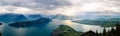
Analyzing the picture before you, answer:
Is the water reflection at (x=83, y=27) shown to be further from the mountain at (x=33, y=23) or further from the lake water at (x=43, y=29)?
the mountain at (x=33, y=23)

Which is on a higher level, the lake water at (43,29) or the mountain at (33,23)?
the mountain at (33,23)

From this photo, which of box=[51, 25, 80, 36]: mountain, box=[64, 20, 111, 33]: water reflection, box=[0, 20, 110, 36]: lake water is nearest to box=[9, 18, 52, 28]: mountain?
box=[0, 20, 110, 36]: lake water

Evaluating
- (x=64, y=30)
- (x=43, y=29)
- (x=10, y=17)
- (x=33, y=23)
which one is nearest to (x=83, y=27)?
(x=64, y=30)

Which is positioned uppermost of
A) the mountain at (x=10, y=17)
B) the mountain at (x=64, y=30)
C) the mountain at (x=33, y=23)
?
the mountain at (x=10, y=17)

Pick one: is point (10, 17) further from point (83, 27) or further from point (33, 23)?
point (83, 27)

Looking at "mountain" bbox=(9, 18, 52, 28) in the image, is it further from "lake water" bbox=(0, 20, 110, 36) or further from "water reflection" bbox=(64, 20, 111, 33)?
"water reflection" bbox=(64, 20, 111, 33)

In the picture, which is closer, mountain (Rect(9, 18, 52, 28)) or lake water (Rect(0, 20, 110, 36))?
lake water (Rect(0, 20, 110, 36))

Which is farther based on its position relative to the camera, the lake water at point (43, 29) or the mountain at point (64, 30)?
the mountain at point (64, 30)

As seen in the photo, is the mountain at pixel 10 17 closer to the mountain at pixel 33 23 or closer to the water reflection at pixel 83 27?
the mountain at pixel 33 23

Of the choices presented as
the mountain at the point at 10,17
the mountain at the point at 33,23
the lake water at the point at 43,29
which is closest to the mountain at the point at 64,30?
the lake water at the point at 43,29
